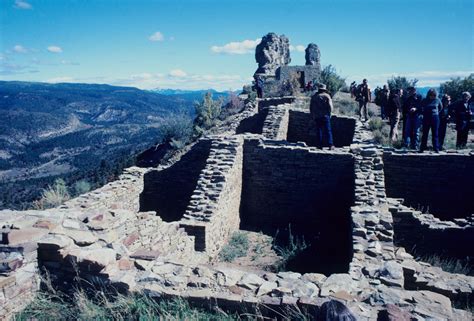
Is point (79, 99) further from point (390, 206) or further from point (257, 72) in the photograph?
point (390, 206)

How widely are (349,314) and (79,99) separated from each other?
13546 cm

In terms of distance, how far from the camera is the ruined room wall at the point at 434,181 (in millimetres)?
7966

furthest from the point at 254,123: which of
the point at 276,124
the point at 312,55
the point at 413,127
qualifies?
the point at 312,55

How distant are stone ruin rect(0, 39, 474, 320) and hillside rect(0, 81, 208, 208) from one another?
25224 mm

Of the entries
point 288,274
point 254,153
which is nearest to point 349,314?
point 288,274

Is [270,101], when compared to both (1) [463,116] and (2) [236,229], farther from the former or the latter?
(2) [236,229]

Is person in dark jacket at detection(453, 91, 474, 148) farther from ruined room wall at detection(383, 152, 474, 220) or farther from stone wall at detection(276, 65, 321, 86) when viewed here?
stone wall at detection(276, 65, 321, 86)

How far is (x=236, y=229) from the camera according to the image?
8.78m

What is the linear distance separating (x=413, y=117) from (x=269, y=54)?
32.5m

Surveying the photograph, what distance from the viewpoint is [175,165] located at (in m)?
9.80

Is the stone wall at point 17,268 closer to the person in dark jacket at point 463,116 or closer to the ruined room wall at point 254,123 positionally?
the person in dark jacket at point 463,116

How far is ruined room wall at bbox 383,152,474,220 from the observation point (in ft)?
26.1

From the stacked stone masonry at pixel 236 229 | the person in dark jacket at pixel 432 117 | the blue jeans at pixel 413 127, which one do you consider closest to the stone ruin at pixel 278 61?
the blue jeans at pixel 413 127

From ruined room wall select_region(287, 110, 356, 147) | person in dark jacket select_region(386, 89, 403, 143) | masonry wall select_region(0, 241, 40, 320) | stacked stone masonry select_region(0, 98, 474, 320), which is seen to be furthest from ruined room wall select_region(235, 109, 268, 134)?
masonry wall select_region(0, 241, 40, 320)
